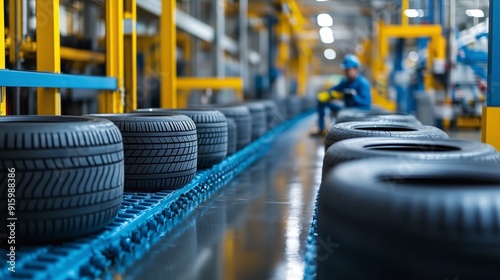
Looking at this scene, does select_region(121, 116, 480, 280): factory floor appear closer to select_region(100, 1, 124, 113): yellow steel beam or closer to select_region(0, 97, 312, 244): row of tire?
select_region(0, 97, 312, 244): row of tire

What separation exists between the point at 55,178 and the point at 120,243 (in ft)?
1.53

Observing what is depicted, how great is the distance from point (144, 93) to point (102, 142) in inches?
283

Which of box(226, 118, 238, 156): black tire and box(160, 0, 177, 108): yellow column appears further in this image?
box(160, 0, 177, 108): yellow column

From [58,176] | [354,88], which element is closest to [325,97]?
[354,88]

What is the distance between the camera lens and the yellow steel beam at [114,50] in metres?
4.79

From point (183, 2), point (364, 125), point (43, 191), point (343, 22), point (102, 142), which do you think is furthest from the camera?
point (343, 22)

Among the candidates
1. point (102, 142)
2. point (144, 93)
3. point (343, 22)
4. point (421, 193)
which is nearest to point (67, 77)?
point (102, 142)

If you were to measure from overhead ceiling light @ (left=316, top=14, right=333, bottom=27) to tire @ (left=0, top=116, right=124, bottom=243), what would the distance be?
53.2 ft

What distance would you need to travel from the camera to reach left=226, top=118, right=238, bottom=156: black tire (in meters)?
5.27

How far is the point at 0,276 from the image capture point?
189 cm

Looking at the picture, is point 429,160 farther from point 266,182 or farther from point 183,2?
point 183,2

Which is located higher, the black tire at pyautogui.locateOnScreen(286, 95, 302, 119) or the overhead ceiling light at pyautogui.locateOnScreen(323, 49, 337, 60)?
the overhead ceiling light at pyautogui.locateOnScreen(323, 49, 337, 60)

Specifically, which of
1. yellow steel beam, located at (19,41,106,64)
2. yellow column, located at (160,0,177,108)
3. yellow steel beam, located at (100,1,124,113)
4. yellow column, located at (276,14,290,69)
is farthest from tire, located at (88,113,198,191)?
yellow column, located at (276,14,290,69)

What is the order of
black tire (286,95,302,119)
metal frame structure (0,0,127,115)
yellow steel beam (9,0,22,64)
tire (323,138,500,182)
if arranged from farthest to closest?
black tire (286,95,302,119) → yellow steel beam (9,0,22,64) → metal frame structure (0,0,127,115) → tire (323,138,500,182)
